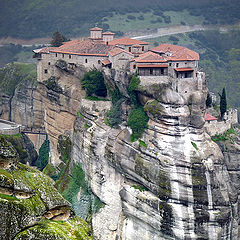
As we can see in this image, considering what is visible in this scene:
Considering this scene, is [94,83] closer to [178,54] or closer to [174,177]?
[178,54]

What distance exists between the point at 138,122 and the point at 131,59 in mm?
5397

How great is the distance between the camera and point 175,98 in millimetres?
32094

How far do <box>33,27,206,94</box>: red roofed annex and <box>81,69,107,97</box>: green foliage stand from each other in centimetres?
78

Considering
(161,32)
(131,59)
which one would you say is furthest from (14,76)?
(161,32)

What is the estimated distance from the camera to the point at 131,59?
3566cm

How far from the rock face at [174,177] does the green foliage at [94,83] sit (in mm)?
5927

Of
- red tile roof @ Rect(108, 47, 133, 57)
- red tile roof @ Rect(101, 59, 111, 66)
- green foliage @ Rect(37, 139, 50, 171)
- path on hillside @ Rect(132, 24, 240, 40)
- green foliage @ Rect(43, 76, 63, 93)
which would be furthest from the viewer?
path on hillside @ Rect(132, 24, 240, 40)

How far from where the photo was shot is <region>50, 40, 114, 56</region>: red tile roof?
39.7 meters

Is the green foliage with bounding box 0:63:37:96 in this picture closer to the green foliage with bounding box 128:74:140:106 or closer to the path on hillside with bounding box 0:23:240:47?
the green foliage with bounding box 128:74:140:106

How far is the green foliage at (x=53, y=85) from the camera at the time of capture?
43.9 meters

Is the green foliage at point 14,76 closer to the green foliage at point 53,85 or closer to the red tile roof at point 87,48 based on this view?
the green foliage at point 53,85

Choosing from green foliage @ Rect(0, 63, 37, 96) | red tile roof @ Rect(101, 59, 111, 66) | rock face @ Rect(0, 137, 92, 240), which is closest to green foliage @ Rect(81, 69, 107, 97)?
red tile roof @ Rect(101, 59, 111, 66)

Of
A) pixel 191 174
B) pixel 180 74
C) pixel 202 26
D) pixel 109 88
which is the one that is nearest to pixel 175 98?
pixel 180 74

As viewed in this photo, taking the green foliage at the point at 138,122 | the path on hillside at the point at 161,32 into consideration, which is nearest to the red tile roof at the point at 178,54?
the green foliage at the point at 138,122
